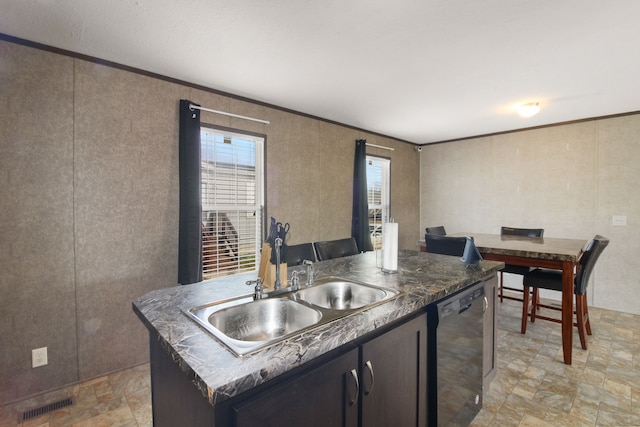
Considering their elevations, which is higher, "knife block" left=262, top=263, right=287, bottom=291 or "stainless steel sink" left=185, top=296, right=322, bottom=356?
"knife block" left=262, top=263, right=287, bottom=291

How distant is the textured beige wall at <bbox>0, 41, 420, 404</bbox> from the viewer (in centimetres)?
206

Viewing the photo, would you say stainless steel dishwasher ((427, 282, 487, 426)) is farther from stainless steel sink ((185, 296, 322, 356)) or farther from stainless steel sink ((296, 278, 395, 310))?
stainless steel sink ((185, 296, 322, 356))

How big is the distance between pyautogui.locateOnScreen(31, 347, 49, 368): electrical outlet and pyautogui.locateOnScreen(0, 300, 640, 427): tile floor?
0.23 metres

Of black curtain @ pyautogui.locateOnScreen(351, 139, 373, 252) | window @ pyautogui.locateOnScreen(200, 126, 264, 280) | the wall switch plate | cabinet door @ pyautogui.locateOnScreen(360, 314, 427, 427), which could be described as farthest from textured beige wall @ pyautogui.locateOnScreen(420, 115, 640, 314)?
cabinet door @ pyautogui.locateOnScreen(360, 314, 427, 427)

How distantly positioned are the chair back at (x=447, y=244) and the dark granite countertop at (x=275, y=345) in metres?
0.79

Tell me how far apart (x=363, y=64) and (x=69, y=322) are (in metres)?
2.96

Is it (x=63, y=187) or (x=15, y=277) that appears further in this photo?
(x=63, y=187)

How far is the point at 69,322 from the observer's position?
227 centimetres

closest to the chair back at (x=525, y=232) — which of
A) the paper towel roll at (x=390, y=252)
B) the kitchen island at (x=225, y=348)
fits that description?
the kitchen island at (x=225, y=348)

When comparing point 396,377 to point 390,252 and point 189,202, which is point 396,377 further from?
point 189,202

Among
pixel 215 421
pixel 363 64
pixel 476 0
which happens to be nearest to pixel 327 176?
pixel 363 64

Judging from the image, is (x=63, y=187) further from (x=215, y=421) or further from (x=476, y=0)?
(x=476, y=0)

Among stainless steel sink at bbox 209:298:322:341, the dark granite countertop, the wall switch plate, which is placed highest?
the wall switch plate

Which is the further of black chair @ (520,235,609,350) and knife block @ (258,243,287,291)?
black chair @ (520,235,609,350)
